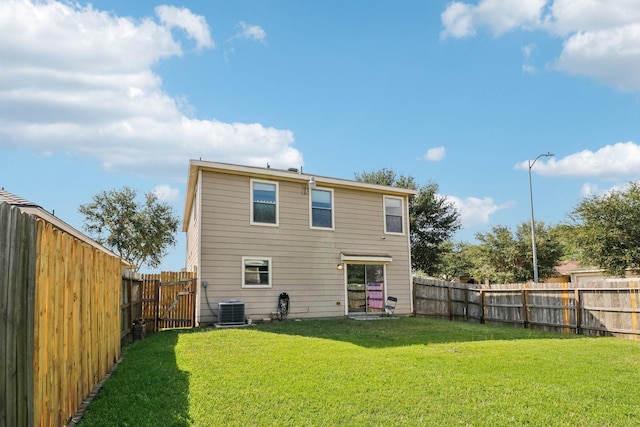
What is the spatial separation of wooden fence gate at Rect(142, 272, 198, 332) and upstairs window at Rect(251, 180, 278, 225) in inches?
100

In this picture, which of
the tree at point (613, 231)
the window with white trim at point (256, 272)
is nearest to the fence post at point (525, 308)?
the window with white trim at point (256, 272)

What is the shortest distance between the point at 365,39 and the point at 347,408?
10.7m

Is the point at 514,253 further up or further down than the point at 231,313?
further up

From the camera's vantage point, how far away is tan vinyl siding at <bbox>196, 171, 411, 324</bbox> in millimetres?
12680

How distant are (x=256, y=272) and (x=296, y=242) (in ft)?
5.27

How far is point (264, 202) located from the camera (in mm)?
13664

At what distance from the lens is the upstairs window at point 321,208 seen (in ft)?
47.4

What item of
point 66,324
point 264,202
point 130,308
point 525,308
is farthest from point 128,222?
point 66,324

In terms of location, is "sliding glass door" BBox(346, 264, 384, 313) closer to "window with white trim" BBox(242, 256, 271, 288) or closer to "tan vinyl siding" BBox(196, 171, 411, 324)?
"tan vinyl siding" BBox(196, 171, 411, 324)

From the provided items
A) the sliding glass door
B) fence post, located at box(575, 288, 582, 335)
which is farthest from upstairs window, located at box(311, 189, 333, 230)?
fence post, located at box(575, 288, 582, 335)

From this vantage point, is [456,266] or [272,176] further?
[456,266]

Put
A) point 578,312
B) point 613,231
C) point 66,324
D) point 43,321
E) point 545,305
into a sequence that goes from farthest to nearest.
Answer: point 613,231 < point 545,305 < point 578,312 < point 66,324 < point 43,321

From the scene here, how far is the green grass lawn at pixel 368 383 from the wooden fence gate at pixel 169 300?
9.06 ft

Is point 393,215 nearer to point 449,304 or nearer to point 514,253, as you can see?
point 449,304
